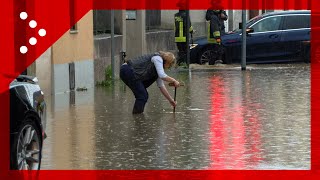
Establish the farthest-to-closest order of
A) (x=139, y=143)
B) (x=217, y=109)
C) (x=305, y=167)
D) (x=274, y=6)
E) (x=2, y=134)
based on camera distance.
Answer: (x=274, y=6) → (x=217, y=109) → (x=139, y=143) → (x=305, y=167) → (x=2, y=134)

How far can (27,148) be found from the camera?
11016 millimetres

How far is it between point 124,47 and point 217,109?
10.0 metres

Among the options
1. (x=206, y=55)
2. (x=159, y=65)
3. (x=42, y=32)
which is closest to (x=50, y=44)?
(x=42, y=32)

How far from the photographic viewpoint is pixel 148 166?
13.0 m

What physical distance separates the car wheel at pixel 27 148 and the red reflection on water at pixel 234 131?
2432mm

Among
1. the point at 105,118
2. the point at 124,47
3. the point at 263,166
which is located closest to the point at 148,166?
the point at 263,166

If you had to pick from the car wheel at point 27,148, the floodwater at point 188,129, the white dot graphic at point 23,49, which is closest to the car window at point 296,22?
the floodwater at point 188,129

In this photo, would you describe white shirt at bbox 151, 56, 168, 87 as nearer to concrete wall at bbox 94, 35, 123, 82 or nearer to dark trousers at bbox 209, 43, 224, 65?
concrete wall at bbox 94, 35, 123, 82

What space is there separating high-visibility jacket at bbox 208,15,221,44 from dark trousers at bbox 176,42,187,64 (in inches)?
28.6

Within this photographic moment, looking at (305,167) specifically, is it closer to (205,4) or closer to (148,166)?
(148,166)

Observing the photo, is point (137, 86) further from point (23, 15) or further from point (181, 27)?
point (181, 27)

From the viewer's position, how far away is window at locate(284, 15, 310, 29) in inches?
1357

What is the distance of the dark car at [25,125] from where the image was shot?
34.7ft

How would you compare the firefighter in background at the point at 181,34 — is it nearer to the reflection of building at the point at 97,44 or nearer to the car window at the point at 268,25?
the reflection of building at the point at 97,44
